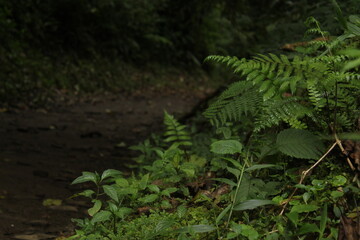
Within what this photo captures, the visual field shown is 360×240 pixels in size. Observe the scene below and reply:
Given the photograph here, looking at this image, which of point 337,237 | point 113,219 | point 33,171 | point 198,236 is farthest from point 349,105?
point 33,171

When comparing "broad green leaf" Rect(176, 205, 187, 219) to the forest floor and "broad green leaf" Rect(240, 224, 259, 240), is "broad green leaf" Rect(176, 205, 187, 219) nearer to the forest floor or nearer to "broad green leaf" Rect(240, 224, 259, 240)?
"broad green leaf" Rect(240, 224, 259, 240)

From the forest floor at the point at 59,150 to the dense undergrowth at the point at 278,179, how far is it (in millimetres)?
802

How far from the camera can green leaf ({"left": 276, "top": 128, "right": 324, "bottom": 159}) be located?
2113mm

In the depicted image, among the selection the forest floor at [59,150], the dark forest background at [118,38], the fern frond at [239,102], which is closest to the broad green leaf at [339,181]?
the fern frond at [239,102]

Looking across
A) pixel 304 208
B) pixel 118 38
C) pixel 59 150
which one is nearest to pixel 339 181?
pixel 304 208

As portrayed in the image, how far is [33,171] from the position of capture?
4.71 m

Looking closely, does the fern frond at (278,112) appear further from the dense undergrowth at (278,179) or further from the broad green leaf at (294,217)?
the broad green leaf at (294,217)

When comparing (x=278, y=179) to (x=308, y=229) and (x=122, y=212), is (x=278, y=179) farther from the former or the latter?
(x=122, y=212)

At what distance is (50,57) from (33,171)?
6823mm

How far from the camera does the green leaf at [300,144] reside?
2113 millimetres

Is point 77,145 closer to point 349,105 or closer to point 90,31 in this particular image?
point 349,105

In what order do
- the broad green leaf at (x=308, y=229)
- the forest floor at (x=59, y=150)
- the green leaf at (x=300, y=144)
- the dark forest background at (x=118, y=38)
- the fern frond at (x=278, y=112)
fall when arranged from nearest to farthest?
the broad green leaf at (x=308, y=229), the green leaf at (x=300, y=144), the fern frond at (x=278, y=112), the forest floor at (x=59, y=150), the dark forest background at (x=118, y=38)

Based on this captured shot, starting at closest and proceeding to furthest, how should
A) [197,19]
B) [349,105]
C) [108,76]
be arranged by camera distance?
[349,105] → [108,76] → [197,19]

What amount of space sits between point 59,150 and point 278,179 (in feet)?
13.1
